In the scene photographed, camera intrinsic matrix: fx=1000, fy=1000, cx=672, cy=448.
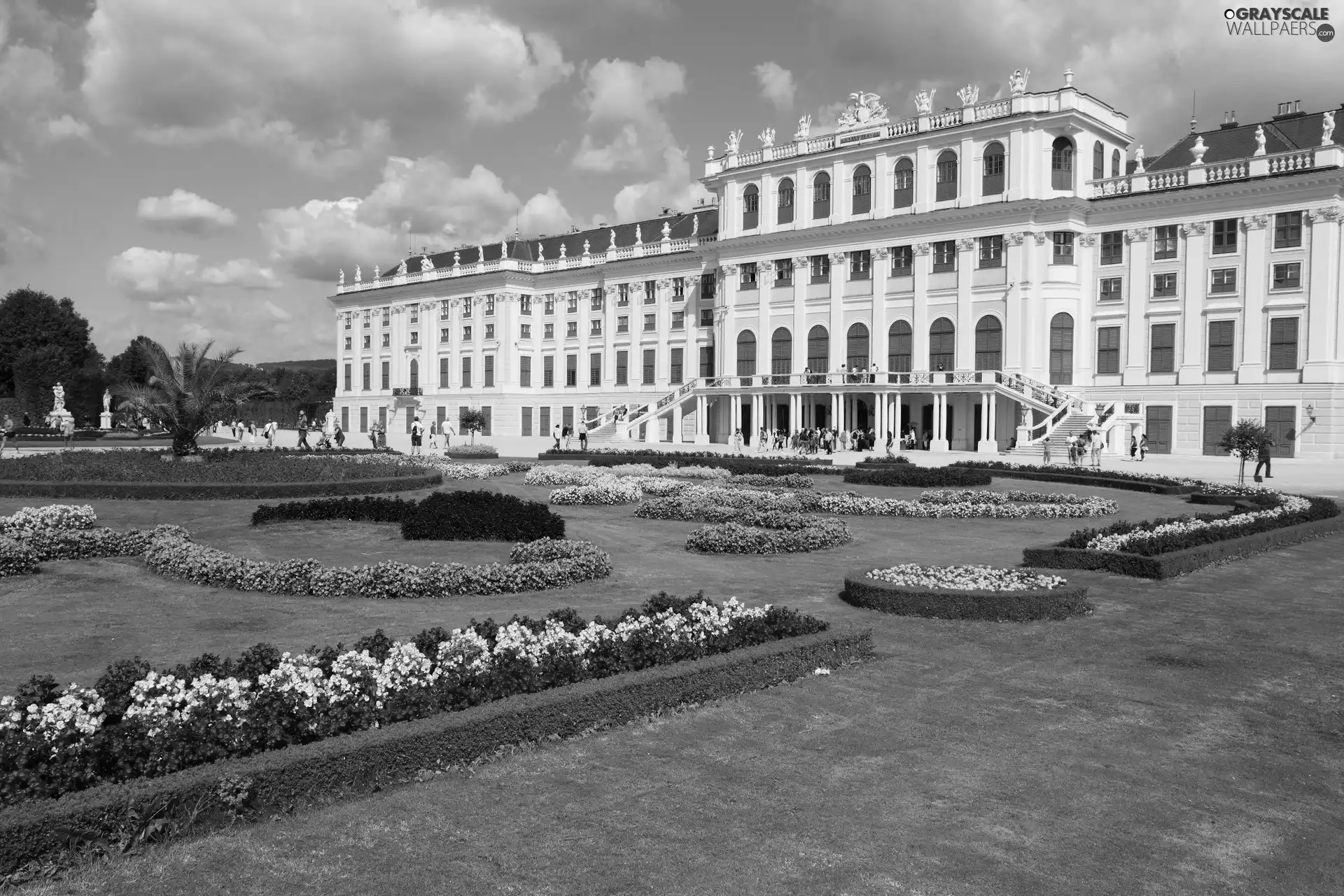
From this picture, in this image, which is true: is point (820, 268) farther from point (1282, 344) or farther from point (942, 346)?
point (1282, 344)

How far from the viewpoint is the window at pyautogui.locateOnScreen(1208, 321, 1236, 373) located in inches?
1954

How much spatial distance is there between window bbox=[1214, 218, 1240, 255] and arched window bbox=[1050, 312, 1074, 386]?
7.67 meters

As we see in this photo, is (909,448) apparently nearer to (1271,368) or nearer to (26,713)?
(1271,368)

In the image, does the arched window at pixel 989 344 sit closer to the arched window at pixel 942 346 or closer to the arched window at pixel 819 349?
the arched window at pixel 942 346

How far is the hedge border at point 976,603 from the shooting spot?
11922 mm

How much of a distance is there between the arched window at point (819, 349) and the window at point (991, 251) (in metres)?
10.5

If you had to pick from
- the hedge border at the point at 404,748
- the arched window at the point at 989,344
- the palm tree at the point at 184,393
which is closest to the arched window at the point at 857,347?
the arched window at the point at 989,344

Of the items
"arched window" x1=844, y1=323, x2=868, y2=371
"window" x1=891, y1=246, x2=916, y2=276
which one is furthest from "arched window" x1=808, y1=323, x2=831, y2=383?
"window" x1=891, y1=246, x2=916, y2=276

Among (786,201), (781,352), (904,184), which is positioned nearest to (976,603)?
(904,184)

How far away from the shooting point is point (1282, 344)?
4800 centimetres

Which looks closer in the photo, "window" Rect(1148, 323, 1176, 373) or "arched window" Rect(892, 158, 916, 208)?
"window" Rect(1148, 323, 1176, 373)

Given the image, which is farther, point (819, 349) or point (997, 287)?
point (819, 349)

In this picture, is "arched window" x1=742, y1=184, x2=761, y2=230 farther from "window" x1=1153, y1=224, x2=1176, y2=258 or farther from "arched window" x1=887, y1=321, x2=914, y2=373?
"window" x1=1153, y1=224, x2=1176, y2=258

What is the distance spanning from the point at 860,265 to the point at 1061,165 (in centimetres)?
1238
